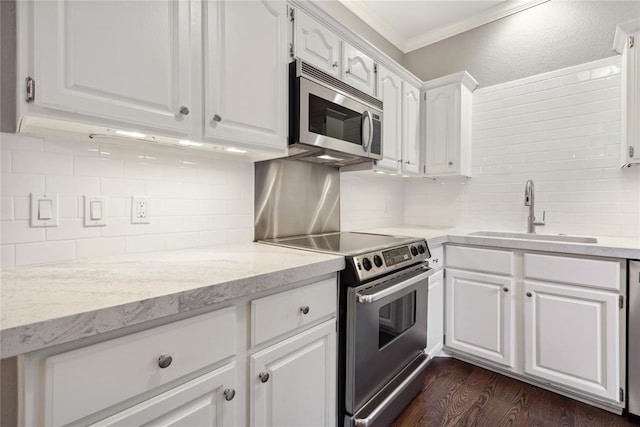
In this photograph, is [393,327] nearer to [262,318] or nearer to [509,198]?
[262,318]

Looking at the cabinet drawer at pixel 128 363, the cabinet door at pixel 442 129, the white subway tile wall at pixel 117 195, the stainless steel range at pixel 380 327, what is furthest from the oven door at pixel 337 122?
the cabinet drawer at pixel 128 363

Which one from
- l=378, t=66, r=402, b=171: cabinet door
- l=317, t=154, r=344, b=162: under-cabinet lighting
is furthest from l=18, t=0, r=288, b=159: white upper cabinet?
l=378, t=66, r=402, b=171: cabinet door

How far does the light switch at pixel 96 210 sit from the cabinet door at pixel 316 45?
1133mm

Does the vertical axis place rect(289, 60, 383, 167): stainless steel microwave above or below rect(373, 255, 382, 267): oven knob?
above

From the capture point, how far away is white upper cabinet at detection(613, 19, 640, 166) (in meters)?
1.85

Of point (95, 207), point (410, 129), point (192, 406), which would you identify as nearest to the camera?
point (192, 406)

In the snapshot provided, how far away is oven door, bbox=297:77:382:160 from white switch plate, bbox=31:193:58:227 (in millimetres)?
1008

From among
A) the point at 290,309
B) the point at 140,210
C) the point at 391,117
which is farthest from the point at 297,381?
the point at 391,117

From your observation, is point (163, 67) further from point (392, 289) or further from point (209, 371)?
point (392, 289)

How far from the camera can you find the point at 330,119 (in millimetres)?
1690

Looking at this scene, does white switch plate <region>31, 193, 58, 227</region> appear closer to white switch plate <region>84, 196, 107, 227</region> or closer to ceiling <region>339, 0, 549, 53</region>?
white switch plate <region>84, 196, 107, 227</region>

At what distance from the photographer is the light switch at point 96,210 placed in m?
1.22

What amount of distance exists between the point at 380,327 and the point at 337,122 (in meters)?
1.10

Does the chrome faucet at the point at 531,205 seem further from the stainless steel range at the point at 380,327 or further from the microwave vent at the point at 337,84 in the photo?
the microwave vent at the point at 337,84
